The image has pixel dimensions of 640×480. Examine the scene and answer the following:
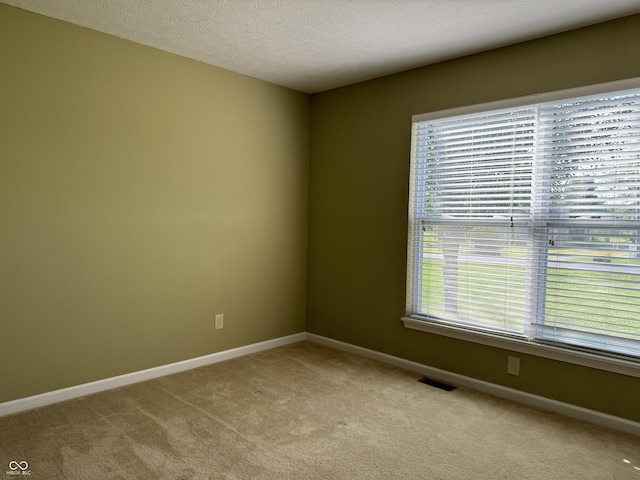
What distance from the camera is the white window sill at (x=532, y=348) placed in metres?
2.64

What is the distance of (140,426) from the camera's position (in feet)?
8.50

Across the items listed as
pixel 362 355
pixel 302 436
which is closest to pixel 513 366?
pixel 362 355

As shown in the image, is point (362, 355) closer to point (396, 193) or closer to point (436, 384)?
point (436, 384)

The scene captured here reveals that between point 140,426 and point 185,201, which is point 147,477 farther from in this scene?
point 185,201

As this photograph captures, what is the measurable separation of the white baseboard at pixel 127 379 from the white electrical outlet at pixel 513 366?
2.01 m

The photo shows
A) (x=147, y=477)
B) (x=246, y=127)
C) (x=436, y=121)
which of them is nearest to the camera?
(x=147, y=477)

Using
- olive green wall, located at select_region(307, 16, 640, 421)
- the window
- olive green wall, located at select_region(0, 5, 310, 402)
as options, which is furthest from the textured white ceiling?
the window

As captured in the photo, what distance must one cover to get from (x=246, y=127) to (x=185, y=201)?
87cm

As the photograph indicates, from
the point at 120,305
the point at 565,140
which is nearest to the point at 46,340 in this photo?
the point at 120,305
